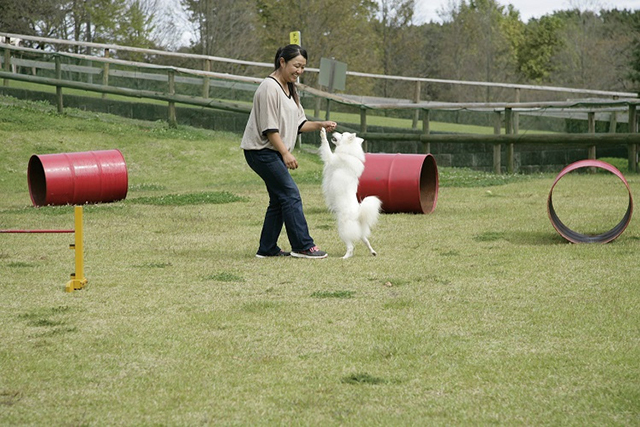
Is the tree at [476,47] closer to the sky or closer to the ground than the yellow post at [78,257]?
closer to the sky

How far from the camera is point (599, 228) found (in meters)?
10.1

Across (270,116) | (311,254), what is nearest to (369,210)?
(311,254)

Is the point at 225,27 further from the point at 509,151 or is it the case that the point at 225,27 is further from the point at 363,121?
the point at 509,151

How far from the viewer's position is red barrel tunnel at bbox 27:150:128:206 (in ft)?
42.2

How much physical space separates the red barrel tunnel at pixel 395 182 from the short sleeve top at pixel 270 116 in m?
3.37

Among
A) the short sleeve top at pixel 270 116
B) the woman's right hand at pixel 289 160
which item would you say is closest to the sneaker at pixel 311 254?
the woman's right hand at pixel 289 160

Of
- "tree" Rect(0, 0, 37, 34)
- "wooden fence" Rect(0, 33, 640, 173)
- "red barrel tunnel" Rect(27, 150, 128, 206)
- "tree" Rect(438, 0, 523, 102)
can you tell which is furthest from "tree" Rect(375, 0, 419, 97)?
"red barrel tunnel" Rect(27, 150, 128, 206)

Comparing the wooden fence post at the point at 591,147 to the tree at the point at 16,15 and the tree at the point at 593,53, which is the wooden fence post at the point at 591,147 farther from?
the tree at the point at 593,53

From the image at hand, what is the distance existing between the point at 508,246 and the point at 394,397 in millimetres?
5062

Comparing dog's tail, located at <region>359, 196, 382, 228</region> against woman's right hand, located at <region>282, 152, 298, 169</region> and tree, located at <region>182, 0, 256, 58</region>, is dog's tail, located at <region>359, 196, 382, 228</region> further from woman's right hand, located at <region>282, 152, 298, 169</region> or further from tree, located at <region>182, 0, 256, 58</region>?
tree, located at <region>182, 0, 256, 58</region>

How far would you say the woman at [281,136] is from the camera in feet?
27.0

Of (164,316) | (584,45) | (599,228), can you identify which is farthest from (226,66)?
(164,316)

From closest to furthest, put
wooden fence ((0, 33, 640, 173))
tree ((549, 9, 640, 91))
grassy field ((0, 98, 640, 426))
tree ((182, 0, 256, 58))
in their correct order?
grassy field ((0, 98, 640, 426)), wooden fence ((0, 33, 640, 173)), tree ((182, 0, 256, 58)), tree ((549, 9, 640, 91))

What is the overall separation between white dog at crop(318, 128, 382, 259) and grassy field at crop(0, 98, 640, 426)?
1.00 ft
